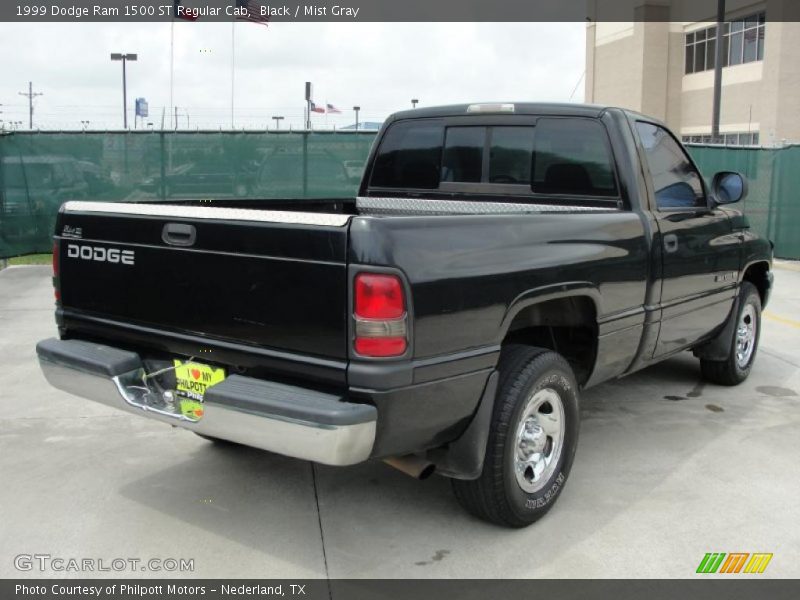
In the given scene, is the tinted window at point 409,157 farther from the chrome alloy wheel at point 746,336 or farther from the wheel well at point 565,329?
the chrome alloy wheel at point 746,336

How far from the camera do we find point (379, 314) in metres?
2.95

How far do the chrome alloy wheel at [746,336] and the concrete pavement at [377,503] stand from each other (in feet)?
2.00

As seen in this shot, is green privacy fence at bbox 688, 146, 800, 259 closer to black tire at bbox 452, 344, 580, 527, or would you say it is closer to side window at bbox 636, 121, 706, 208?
side window at bbox 636, 121, 706, 208

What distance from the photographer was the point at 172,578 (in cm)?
327

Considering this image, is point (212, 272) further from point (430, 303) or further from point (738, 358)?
point (738, 358)

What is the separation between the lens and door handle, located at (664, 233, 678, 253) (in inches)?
180

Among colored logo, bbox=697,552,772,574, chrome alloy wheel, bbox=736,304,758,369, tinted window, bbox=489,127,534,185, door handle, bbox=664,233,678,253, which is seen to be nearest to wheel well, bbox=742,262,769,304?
chrome alloy wheel, bbox=736,304,758,369

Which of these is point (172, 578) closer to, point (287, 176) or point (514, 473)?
point (514, 473)

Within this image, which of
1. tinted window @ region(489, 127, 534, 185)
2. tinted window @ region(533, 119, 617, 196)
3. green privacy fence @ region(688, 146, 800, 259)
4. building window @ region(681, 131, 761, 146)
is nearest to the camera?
tinted window @ region(533, 119, 617, 196)

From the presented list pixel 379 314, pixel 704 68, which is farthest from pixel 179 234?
pixel 704 68

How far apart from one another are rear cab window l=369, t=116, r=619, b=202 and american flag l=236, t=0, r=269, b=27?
19831mm

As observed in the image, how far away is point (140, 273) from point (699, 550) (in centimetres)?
272

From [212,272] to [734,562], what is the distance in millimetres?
2494

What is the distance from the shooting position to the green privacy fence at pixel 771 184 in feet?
44.1
